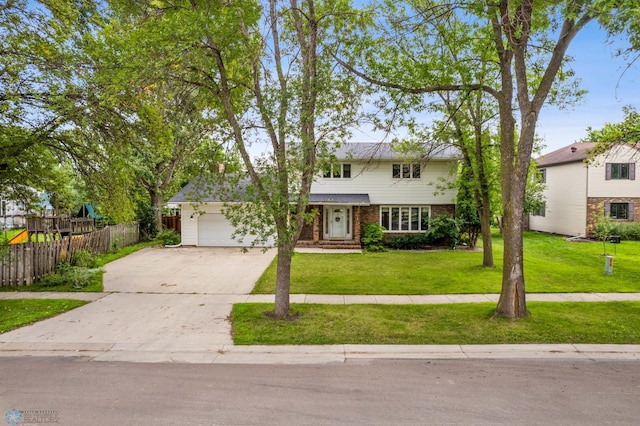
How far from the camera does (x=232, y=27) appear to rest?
23.9 ft

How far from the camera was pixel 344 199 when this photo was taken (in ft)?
67.2

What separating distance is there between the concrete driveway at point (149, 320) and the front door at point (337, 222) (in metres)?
7.85

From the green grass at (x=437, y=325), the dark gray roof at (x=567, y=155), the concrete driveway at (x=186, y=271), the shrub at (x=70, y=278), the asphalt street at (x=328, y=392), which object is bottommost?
the asphalt street at (x=328, y=392)

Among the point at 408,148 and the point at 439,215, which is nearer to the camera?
the point at 408,148

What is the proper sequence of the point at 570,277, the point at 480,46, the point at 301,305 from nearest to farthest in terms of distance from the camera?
the point at 301,305 → the point at 480,46 → the point at 570,277

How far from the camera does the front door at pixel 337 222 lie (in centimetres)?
2192

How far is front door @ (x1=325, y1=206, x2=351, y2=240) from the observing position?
2192cm

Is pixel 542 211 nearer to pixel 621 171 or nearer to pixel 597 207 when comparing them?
pixel 597 207

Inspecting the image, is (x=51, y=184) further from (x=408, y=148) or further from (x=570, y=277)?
(x=570, y=277)

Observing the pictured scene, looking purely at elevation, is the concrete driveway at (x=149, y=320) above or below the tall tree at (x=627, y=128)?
below

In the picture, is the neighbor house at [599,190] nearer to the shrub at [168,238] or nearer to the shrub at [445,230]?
the shrub at [445,230]

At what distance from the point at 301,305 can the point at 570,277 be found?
906 centimetres

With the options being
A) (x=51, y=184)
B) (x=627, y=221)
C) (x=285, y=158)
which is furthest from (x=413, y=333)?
(x=627, y=221)

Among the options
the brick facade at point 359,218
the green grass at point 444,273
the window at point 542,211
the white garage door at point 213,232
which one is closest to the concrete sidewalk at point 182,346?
the green grass at point 444,273
